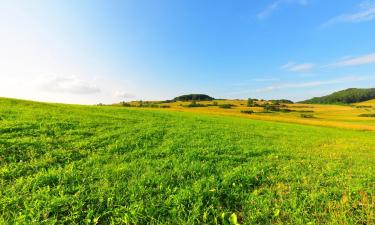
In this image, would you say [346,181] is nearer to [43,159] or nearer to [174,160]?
[174,160]

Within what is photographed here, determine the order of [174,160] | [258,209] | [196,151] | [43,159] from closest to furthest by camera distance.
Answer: [258,209] < [43,159] < [174,160] < [196,151]

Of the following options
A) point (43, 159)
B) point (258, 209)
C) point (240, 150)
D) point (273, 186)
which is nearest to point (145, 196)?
point (258, 209)

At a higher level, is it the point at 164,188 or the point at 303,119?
the point at 164,188

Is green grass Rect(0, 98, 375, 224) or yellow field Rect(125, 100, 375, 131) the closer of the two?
green grass Rect(0, 98, 375, 224)

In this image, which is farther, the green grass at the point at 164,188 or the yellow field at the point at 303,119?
the yellow field at the point at 303,119

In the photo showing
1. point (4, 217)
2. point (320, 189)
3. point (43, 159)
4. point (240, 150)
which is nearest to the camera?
point (4, 217)

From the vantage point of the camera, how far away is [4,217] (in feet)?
12.6

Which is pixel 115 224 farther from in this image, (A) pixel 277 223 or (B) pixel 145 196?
(A) pixel 277 223

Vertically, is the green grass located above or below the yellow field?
above

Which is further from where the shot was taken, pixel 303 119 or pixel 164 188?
pixel 303 119

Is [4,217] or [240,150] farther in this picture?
[240,150]

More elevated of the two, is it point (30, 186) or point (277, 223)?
point (30, 186)

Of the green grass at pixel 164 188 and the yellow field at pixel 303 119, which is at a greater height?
the green grass at pixel 164 188

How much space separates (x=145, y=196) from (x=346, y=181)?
6.72 metres
